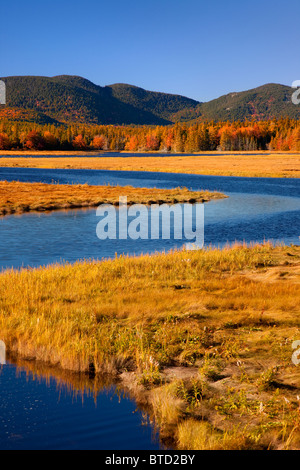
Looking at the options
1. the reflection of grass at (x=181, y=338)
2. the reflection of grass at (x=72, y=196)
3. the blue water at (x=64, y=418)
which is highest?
the reflection of grass at (x=72, y=196)

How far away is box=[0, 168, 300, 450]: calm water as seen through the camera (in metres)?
7.45

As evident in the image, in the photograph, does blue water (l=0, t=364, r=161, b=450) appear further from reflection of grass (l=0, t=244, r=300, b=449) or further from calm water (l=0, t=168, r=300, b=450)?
reflection of grass (l=0, t=244, r=300, b=449)

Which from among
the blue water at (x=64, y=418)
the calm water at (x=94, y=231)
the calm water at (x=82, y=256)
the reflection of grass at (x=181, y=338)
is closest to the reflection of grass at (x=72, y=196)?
the calm water at (x=94, y=231)

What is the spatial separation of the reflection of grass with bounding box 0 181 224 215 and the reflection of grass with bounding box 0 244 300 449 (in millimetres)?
27172

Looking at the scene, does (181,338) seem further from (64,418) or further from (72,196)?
(72,196)

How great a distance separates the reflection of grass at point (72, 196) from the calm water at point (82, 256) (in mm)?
3234

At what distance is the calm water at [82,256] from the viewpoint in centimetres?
745

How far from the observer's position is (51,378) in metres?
9.44

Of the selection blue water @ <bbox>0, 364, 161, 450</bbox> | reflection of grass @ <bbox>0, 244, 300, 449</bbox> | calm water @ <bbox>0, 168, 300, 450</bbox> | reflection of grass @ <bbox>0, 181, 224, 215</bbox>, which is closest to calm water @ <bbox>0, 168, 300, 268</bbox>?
calm water @ <bbox>0, 168, 300, 450</bbox>

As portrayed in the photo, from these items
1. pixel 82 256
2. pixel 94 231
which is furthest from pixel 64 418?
pixel 94 231

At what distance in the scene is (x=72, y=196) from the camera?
49375mm

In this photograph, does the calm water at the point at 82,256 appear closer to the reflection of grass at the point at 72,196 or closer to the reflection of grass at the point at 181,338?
the reflection of grass at the point at 181,338

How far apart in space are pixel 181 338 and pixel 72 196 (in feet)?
132
